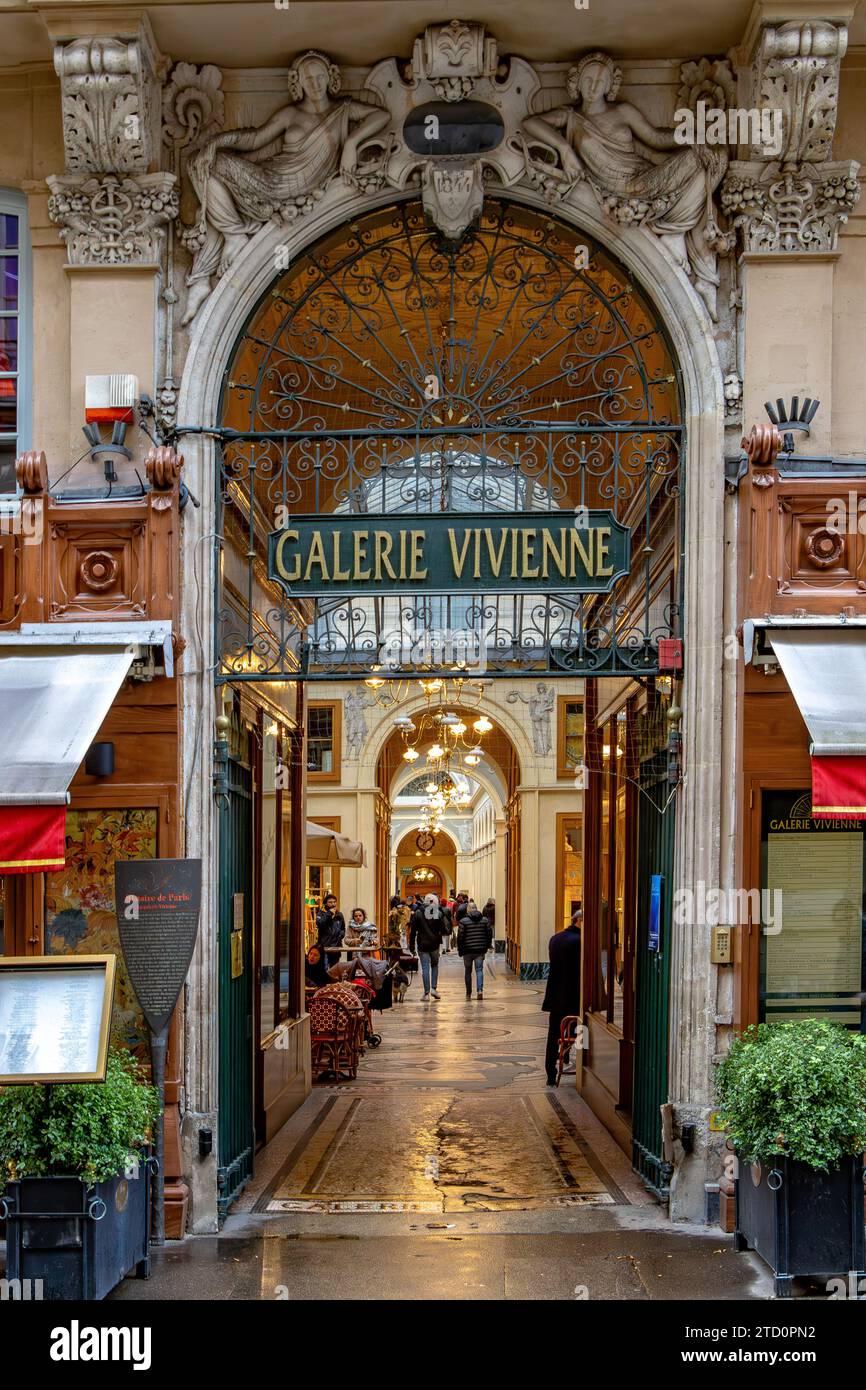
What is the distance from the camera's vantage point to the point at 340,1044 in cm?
1612

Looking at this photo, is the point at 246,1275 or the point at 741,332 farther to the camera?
the point at 741,332

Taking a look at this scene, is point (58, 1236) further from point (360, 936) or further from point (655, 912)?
point (360, 936)

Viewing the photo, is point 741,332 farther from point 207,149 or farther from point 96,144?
point 96,144

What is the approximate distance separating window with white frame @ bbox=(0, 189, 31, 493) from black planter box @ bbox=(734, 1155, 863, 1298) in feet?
21.3

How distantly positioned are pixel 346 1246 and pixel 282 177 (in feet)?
21.7

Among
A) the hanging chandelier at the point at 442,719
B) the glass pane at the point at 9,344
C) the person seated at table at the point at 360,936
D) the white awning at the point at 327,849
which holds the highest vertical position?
the glass pane at the point at 9,344

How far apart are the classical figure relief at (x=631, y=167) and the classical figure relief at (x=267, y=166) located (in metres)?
1.16

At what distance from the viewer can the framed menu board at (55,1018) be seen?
7121 millimetres

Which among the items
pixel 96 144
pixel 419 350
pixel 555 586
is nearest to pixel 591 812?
pixel 419 350

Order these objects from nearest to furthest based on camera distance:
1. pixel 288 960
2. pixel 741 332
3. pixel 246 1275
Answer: pixel 246 1275 → pixel 741 332 → pixel 288 960

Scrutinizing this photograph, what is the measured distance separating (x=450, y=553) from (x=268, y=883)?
4.51 m

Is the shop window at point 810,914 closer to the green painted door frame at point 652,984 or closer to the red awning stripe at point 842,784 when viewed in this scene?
the green painted door frame at point 652,984

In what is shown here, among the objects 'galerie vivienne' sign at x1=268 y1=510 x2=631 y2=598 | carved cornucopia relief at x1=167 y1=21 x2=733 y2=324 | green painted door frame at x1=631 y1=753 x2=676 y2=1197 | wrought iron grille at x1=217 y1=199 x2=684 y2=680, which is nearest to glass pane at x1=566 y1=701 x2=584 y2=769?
green painted door frame at x1=631 y1=753 x2=676 y2=1197

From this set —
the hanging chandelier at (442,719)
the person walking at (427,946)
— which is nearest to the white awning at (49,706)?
the hanging chandelier at (442,719)
